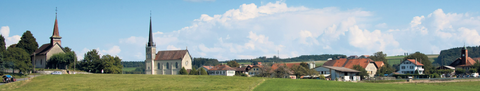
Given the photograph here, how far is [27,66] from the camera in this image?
68.4m

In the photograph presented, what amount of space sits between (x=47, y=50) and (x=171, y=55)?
36.9 meters

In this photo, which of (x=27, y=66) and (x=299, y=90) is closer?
(x=299, y=90)

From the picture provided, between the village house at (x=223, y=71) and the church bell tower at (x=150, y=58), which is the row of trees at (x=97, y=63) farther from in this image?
the village house at (x=223, y=71)

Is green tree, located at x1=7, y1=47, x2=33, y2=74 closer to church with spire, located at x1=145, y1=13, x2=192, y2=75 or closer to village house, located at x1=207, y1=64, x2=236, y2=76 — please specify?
church with spire, located at x1=145, y1=13, x2=192, y2=75

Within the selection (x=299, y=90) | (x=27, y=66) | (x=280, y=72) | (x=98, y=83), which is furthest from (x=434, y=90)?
Result: (x=27, y=66)

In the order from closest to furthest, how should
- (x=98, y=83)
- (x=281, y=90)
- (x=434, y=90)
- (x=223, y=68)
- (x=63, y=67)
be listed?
1. (x=281, y=90)
2. (x=434, y=90)
3. (x=98, y=83)
4. (x=63, y=67)
5. (x=223, y=68)

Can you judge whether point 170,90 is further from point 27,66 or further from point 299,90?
point 27,66

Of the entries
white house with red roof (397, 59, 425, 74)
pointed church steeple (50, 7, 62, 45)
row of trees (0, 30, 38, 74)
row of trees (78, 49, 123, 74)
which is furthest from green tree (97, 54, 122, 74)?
white house with red roof (397, 59, 425, 74)

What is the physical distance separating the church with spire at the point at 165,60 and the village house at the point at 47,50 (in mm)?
29192

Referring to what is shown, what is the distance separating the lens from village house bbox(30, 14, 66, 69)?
292 feet

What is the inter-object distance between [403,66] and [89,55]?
8643 cm

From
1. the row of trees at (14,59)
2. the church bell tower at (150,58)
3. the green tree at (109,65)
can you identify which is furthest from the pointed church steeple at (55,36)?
the church bell tower at (150,58)

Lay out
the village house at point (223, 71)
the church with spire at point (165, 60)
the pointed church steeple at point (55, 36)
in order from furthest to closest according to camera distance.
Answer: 1. the village house at point (223, 71)
2. the church with spire at point (165, 60)
3. the pointed church steeple at point (55, 36)

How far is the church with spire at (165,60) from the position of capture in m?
115
